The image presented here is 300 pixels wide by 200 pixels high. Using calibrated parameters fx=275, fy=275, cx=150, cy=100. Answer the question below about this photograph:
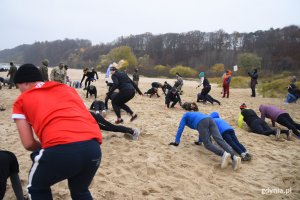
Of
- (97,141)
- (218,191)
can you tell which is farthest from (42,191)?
(218,191)

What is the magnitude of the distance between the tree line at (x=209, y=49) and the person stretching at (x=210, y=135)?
55.3 meters

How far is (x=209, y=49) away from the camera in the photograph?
95188 mm

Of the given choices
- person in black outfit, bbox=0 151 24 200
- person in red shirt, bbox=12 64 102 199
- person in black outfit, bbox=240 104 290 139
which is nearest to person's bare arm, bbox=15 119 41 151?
person in red shirt, bbox=12 64 102 199

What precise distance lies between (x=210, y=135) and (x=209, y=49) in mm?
93767

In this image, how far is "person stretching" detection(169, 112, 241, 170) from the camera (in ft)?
15.5

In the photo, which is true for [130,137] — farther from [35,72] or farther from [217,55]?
[217,55]

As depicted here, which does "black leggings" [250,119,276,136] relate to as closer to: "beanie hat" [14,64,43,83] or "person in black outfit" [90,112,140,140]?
"person in black outfit" [90,112,140,140]

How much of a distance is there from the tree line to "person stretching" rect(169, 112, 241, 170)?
55.3 metres

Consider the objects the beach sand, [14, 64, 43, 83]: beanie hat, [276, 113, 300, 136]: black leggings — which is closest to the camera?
[14, 64, 43, 83]: beanie hat

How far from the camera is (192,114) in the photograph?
5.53m

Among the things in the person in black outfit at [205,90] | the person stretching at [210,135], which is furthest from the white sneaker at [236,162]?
the person in black outfit at [205,90]

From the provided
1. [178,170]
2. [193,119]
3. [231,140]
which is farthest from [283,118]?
[178,170]

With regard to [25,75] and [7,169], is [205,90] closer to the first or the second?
[7,169]

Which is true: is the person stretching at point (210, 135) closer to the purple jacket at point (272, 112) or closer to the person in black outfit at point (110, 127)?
the person in black outfit at point (110, 127)
